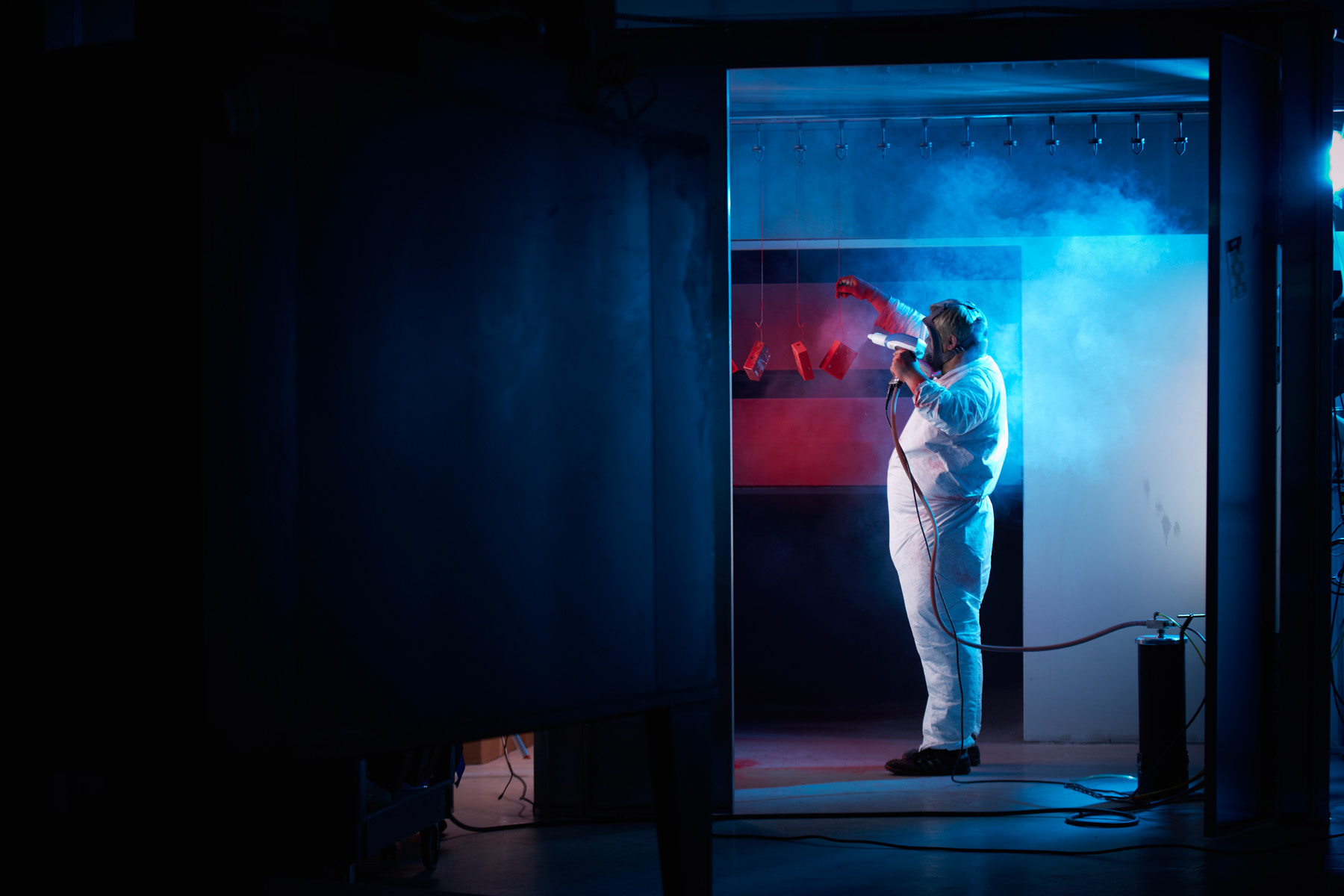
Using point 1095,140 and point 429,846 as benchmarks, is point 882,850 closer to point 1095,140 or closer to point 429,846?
point 429,846

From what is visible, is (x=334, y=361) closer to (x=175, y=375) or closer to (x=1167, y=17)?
(x=175, y=375)

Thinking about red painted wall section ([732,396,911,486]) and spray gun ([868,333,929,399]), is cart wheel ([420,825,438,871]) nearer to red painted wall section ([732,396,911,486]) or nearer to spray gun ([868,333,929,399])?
spray gun ([868,333,929,399])

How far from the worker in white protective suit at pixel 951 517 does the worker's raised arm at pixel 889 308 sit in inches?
9.1

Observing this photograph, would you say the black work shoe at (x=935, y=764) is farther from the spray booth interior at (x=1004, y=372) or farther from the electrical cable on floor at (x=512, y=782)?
the electrical cable on floor at (x=512, y=782)

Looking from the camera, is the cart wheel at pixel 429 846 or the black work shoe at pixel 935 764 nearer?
the cart wheel at pixel 429 846

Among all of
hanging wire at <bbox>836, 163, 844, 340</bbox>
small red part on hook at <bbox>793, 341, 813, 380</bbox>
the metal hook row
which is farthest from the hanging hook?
small red part on hook at <bbox>793, 341, 813, 380</bbox>

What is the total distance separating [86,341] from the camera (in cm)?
121

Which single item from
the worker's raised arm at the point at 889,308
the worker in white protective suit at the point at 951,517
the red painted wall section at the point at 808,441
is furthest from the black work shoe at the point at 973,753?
the worker's raised arm at the point at 889,308

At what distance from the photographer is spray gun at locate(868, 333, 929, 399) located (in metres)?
3.29

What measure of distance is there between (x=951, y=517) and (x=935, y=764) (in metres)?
0.80

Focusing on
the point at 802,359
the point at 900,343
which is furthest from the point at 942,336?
the point at 802,359

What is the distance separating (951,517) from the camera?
318 centimetres

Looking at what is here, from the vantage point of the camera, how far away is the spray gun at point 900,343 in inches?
129

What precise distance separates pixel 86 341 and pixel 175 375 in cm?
14
